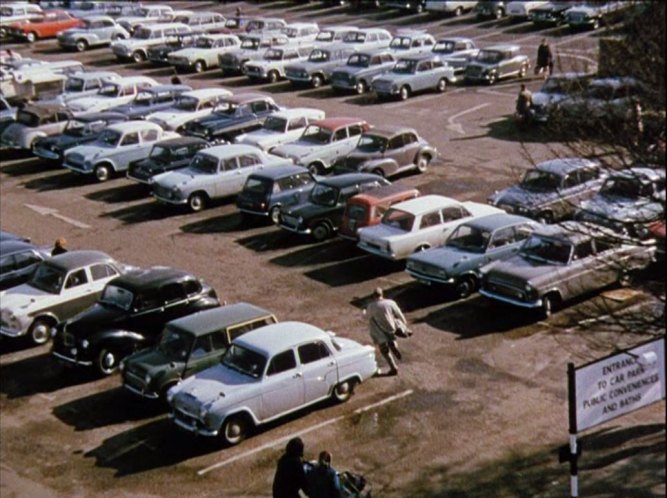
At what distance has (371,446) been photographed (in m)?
17.4

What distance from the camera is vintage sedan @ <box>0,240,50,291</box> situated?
23359 mm

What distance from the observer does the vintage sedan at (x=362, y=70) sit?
42.0 meters

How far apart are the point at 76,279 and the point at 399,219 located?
22.4 ft

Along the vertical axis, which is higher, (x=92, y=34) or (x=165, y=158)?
(x=92, y=34)

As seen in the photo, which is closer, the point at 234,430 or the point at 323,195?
the point at 234,430

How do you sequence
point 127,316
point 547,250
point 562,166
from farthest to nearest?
point 562,166 < point 547,250 < point 127,316

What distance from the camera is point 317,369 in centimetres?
1830

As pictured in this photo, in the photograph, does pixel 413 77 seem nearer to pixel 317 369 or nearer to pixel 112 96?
pixel 112 96

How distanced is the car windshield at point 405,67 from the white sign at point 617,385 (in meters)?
30.5

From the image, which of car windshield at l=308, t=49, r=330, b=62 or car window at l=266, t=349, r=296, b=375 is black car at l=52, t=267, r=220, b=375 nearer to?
car window at l=266, t=349, r=296, b=375

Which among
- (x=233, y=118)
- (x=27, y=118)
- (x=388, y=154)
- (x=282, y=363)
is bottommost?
(x=282, y=363)

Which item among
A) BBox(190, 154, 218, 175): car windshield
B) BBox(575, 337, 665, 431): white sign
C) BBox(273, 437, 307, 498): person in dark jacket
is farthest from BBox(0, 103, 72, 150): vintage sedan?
BBox(575, 337, 665, 431): white sign


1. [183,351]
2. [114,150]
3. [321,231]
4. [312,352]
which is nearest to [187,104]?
[114,150]

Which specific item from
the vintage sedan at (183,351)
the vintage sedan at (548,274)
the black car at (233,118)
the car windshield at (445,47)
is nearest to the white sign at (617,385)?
the vintage sedan at (183,351)
